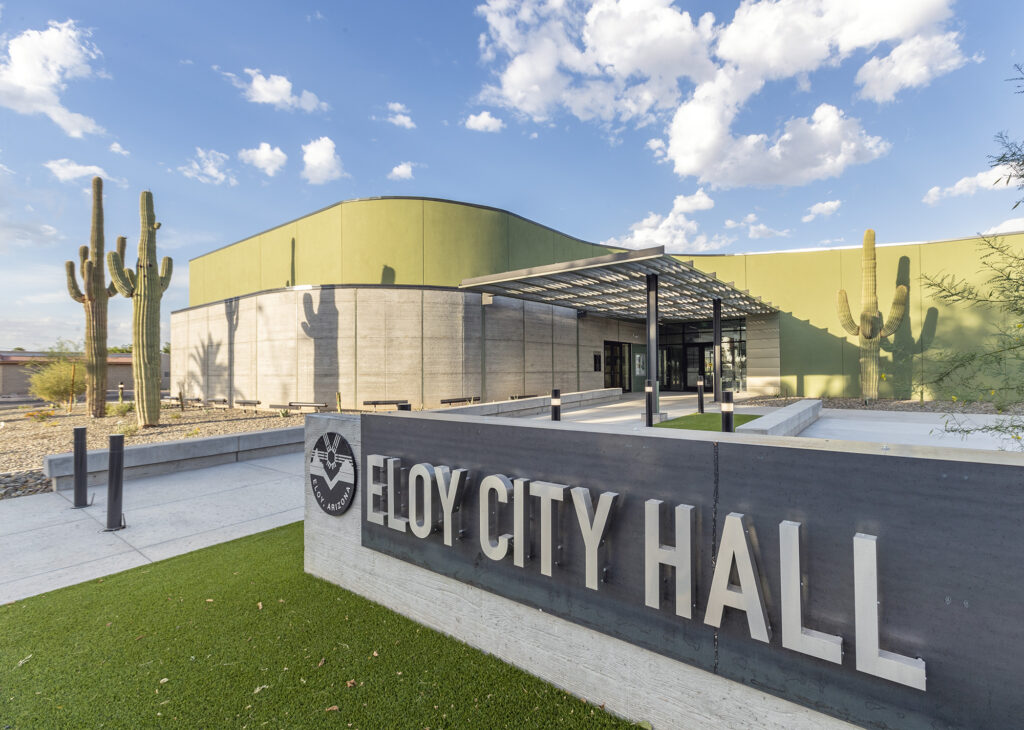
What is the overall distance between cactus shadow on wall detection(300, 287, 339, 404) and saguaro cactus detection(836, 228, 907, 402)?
21238 mm

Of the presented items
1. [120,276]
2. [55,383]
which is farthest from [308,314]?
[55,383]

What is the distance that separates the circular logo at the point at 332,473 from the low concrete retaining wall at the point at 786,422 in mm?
6678

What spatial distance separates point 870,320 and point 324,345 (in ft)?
73.4

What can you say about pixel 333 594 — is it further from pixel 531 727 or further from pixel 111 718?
pixel 531 727

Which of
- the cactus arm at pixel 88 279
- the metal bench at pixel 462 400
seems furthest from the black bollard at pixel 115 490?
the cactus arm at pixel 88 279

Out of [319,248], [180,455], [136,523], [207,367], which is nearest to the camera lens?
[136,523]

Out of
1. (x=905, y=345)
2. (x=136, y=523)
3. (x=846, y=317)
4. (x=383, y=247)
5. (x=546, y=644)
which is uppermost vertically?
(x=383, y=247)

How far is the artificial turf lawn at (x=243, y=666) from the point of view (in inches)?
116

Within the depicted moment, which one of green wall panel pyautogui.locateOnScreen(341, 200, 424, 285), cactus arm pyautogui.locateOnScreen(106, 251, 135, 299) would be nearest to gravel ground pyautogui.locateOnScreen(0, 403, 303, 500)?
cactus arm pyautogui.locateOnScreen(106, 251, 135, 299)

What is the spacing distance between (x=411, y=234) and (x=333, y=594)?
17656 mm

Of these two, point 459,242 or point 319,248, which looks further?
point 319,248

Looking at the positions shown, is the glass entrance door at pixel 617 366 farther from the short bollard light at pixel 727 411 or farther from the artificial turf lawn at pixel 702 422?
the short bollard light at pixel 727 411

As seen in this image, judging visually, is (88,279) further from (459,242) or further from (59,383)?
(459,242)

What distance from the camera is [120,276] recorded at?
14562 mm
